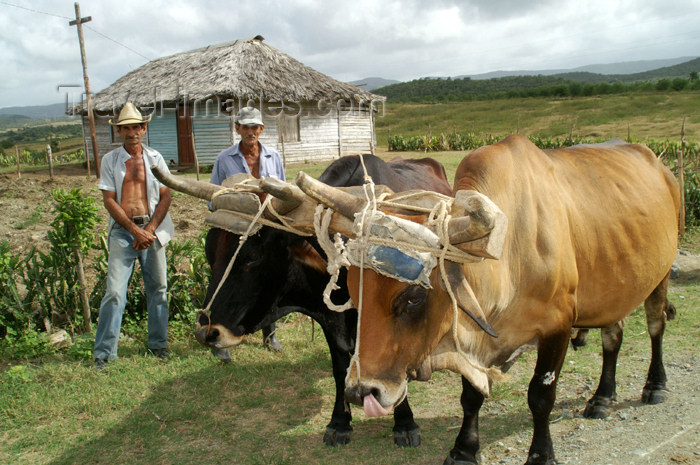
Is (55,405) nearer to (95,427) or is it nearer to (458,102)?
(95,427)

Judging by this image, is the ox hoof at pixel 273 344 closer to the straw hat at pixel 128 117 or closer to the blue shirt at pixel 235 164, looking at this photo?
the blue shirt at pixel 235 164

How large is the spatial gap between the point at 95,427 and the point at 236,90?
1633 centimetres

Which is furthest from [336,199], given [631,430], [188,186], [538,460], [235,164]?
[631,430]

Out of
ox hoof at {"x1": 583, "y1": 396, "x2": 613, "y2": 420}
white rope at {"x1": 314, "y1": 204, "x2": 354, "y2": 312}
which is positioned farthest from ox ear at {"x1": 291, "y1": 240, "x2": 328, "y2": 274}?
ox hoof at {"x1": 583, "y1": 396, "x2": 613, "y2": 420}

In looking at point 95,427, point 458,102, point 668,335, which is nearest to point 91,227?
point 95,427

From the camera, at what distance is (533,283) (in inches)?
114

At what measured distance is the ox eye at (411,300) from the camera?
7.73 ft

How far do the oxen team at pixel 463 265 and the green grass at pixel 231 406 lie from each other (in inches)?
10.1

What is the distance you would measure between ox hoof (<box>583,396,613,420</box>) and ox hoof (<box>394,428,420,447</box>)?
1312mm

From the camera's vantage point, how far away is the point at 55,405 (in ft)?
13.9

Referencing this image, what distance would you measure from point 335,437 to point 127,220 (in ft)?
8.38

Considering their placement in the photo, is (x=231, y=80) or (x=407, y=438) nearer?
(x=407, y=438)

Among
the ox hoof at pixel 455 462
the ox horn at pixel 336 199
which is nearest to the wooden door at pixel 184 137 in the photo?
the ox hoof at pixel 455 462

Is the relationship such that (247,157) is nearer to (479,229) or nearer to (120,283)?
(120,283)
